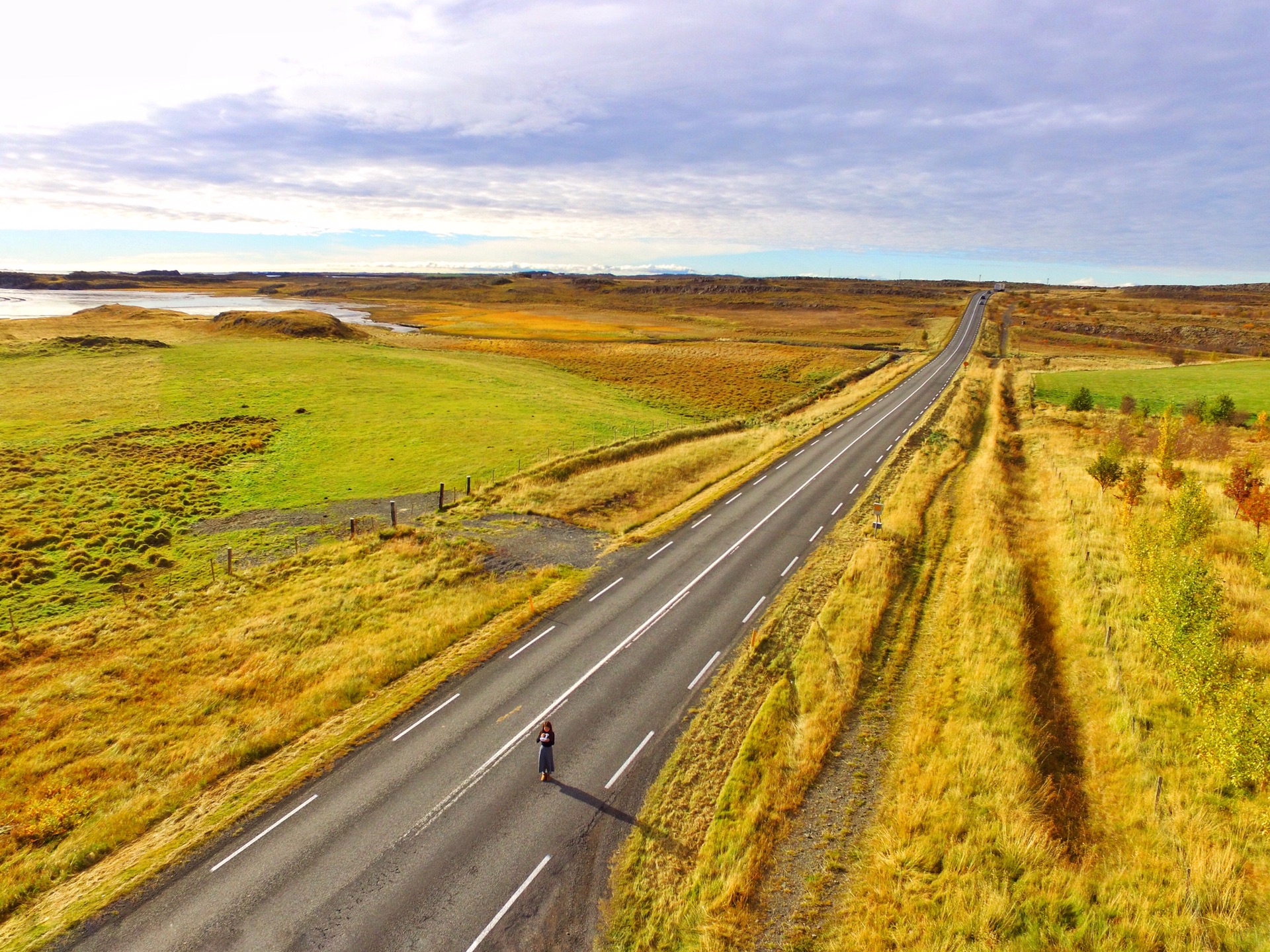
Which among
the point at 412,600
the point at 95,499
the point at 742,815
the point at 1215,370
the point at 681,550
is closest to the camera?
the point at 742,815

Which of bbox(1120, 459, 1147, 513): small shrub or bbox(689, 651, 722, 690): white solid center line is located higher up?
bbox(1120, 459, 1147, 513): small shrub

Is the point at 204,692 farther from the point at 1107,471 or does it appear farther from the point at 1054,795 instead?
the point at 1107,471

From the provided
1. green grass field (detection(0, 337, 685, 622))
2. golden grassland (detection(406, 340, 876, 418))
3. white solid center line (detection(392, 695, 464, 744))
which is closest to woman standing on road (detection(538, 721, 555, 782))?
white solid center line (detection(392, 695, 464, 744))

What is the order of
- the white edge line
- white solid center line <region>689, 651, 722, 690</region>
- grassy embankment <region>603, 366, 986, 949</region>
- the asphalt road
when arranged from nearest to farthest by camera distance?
1. the asphalt road
2. grassy embankment <region>603, 366, 986, 949</region>
3. the white edge line
4. white solid center line <region>689, 651, 722, 690</region>

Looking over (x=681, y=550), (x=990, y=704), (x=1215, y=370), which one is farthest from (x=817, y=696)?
(x=1215, y=370)

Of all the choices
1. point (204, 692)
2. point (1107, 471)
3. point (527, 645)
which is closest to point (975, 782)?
point (527, 645)

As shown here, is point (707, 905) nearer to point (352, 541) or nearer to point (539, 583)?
point (539, 583)

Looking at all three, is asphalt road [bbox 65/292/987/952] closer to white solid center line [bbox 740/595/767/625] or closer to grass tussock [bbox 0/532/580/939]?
white solid center line [bbox 740/595/767/625]

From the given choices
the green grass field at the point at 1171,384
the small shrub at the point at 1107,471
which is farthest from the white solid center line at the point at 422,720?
the green grass field at the point at 1171,384

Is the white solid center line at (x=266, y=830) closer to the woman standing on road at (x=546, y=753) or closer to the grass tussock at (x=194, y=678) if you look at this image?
the grass tussock at (x=194, y=678)
